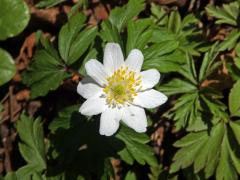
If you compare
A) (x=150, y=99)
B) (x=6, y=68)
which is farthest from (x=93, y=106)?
(x=6, y=68)

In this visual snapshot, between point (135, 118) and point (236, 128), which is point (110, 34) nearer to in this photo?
point (135, 118)

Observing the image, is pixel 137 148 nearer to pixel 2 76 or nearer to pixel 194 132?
pixel 194 132

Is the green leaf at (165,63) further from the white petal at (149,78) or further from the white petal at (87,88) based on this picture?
the white petal at (87,88)

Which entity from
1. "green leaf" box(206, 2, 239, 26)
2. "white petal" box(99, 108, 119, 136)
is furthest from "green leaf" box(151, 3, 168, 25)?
"white petal" box(99, 108, 119, 136)

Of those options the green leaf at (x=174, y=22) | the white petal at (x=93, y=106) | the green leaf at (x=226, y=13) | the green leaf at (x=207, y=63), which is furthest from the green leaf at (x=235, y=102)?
the white petal at (x=93, y=106)

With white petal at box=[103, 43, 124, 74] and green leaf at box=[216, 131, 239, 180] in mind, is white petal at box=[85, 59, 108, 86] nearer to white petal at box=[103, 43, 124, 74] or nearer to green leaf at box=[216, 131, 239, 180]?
white petal at box=[103, 43, 124, 74]

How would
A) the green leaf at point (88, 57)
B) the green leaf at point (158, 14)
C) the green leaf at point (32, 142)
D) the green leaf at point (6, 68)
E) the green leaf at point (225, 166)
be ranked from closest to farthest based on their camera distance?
1. the green leaf at point (88, 57)
2. the green leaf at point (225, 166)
3. the green leaf at point (32, 142)
4. the green leaf at point (158, 14)
5. the green leaf at point (6, 68)

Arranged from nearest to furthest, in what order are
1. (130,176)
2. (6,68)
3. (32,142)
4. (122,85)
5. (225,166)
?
(122,85), (225,166), (32,142), (130,176), (6,68)
